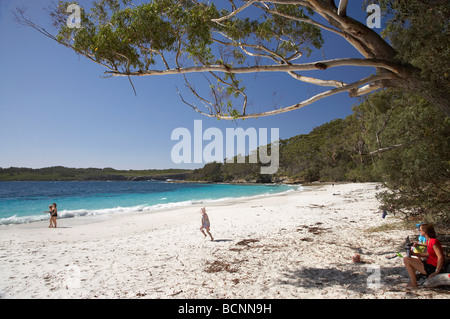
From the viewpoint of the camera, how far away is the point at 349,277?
14.8 feet

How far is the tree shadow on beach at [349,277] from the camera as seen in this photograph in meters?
4.17

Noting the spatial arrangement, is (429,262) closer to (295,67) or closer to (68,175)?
(295,67)

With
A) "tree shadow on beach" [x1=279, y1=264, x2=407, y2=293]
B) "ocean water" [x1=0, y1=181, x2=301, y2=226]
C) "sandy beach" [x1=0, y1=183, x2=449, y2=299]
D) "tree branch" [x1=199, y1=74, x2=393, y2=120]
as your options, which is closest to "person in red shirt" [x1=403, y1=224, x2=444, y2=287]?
"sandy beach" [x1=0, y1=183, x2=449, y2=299]

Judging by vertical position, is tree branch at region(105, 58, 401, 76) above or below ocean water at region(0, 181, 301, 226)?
above

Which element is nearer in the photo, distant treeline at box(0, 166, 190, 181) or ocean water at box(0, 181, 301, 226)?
ocean water at box(0, 181, 301, 226)

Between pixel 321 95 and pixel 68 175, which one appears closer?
pixel 321 95

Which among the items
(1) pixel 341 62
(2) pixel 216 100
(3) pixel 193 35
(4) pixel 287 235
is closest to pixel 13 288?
(2) pixel 216 100

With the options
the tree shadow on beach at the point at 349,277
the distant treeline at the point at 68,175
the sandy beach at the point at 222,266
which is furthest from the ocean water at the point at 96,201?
the distant treeline at the point at 68,175

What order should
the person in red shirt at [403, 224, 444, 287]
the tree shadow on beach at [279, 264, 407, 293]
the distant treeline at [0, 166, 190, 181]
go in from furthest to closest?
the distant treeline at [0, 166, 190, 181]
the tree shadow on beach at [279, 264, 407, 293]
the person in red shirt at [403, 224, 444, 287]

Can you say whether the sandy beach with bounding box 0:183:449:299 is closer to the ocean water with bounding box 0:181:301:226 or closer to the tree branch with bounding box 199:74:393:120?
the tree branch with bounding box 199:74:393:120

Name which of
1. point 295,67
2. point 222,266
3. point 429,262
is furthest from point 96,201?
point 429,262

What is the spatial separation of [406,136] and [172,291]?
6621 millimetres

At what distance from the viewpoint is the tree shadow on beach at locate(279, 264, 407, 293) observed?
164 inches
